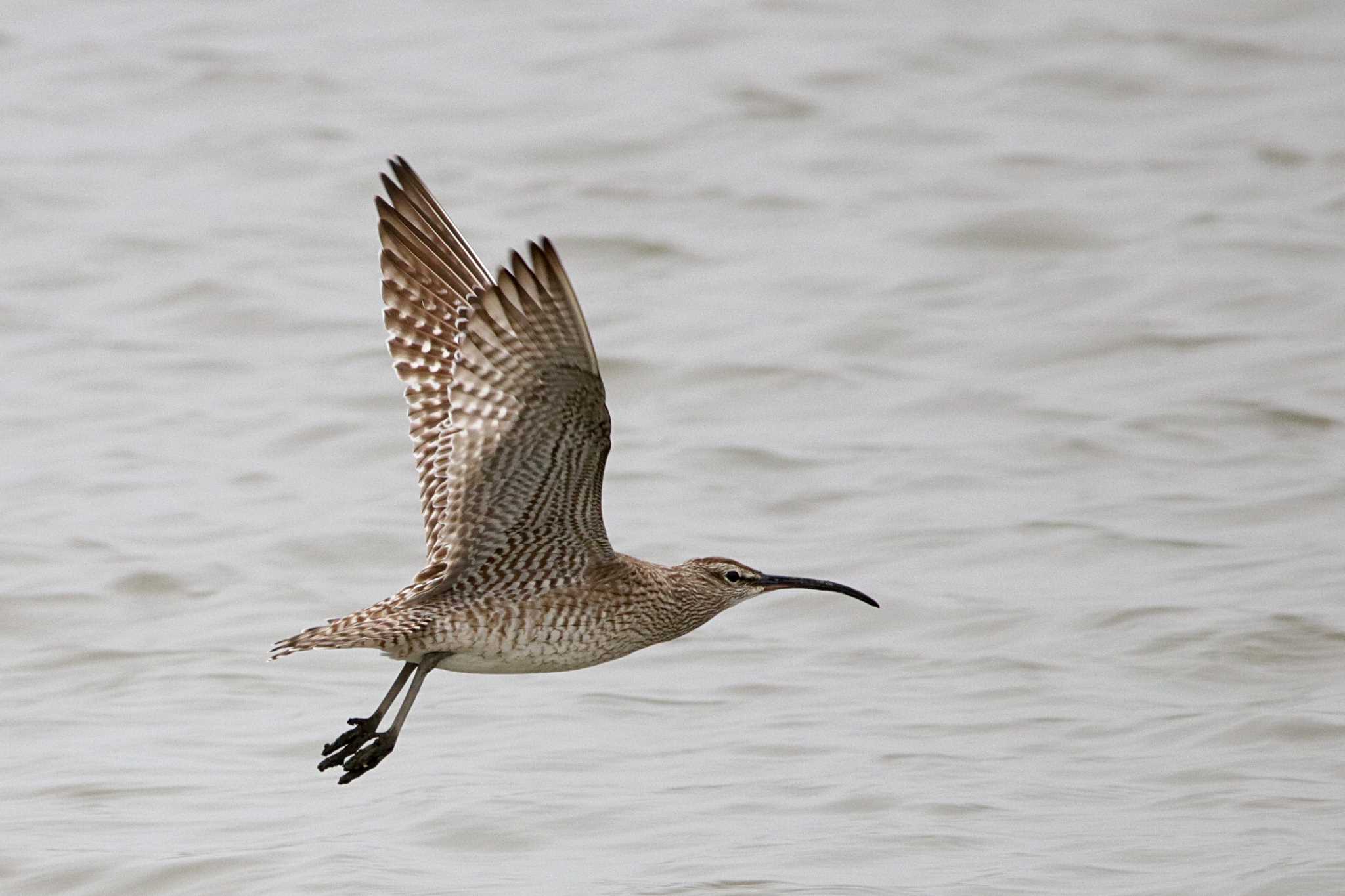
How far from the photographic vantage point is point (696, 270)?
56.8 ft

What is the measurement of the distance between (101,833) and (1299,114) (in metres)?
13.9

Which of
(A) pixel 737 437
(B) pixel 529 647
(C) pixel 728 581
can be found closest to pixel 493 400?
(B) pixel 529 647

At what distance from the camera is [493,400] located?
8.00m

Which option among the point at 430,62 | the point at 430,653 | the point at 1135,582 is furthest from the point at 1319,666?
the point at 430,62

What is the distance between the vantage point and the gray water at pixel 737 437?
9.91 metres

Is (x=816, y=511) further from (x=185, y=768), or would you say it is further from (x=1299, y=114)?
(x=1299, y=114)

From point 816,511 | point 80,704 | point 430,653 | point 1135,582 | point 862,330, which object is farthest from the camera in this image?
point 862,330

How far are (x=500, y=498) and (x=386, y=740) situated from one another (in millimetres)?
927

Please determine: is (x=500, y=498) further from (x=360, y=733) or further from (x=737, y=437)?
(x=737, y=437)

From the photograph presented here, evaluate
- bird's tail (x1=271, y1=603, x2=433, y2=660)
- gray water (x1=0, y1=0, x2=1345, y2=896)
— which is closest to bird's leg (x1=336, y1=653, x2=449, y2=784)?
bird's tail (x1=271, y1=603, x2=433, y2=660)

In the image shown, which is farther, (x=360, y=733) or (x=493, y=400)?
(x=360, y=733)

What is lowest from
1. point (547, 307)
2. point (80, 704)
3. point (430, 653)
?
point (80, 704)

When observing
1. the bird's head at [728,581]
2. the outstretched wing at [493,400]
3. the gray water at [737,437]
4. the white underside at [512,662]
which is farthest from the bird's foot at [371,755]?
the bird's head at [728,581]

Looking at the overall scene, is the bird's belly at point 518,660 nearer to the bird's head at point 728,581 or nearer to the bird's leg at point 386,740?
the bird's leg at point 386,740
